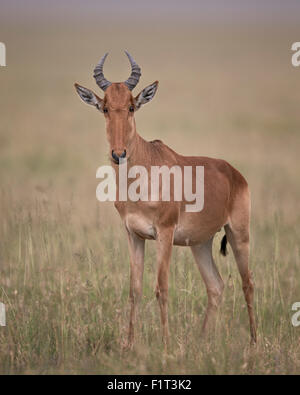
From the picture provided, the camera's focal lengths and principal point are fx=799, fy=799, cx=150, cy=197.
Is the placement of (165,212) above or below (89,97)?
below

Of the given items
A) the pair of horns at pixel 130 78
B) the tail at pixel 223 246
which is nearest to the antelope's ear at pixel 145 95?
the pair of horns at pixel 130 78

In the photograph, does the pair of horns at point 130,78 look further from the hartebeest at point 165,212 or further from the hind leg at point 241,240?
the hind leg at point 241,240

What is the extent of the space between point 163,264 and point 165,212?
57 centimetres

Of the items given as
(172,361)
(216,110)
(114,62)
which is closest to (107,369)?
(172,361)

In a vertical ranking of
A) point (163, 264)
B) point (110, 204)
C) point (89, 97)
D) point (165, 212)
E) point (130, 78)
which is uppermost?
point (110, 204)

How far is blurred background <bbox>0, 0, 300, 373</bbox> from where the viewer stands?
852cm

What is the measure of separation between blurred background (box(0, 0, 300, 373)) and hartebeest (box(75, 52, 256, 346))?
336mm

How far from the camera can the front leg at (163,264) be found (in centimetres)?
864

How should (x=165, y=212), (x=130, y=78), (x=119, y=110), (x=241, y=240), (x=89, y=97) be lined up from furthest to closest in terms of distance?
(x=241, y=240) < (x=89, y=97) < (x=130, y=78) < (x=165, y=212) < (x=119, y=110)

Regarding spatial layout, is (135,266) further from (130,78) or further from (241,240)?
(130,78)

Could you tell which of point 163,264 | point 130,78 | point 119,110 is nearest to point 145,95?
point 130,78

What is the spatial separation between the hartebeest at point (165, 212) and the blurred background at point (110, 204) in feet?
1.10

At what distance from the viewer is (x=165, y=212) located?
870 cm

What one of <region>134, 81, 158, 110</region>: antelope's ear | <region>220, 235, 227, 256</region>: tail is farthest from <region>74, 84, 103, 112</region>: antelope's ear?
<region>220, 235, 227, 256</region>: tail
